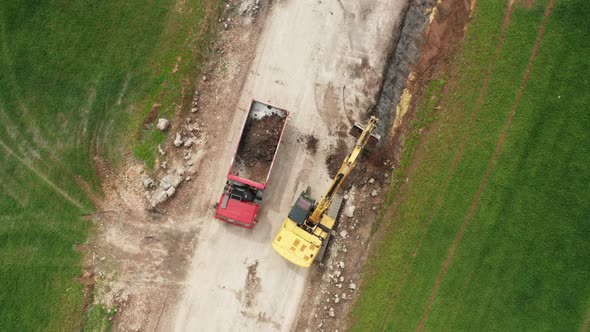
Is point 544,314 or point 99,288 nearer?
point 544,314

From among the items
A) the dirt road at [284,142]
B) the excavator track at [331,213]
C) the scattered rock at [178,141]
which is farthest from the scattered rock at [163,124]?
the excavator track at [331,213]

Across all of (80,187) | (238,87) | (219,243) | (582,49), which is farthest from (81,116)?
(582,49)

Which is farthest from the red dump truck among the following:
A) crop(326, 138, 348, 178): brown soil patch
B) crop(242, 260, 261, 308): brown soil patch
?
crop(326, 138, 348, 178): brown soil patch

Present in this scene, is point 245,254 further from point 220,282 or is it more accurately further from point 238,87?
point 238,87

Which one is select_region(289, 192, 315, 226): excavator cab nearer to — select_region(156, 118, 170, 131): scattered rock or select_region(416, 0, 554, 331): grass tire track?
select_region(416, 0, 554, 331): grass tire track

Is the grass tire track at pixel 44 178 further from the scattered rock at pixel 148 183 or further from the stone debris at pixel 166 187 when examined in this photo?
the stone debris at pixel 166 187

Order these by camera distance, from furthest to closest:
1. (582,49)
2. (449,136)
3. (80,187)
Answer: (80,187), (449,136), (582,49)

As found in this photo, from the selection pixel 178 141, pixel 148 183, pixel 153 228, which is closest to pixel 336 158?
pixel 178 141
